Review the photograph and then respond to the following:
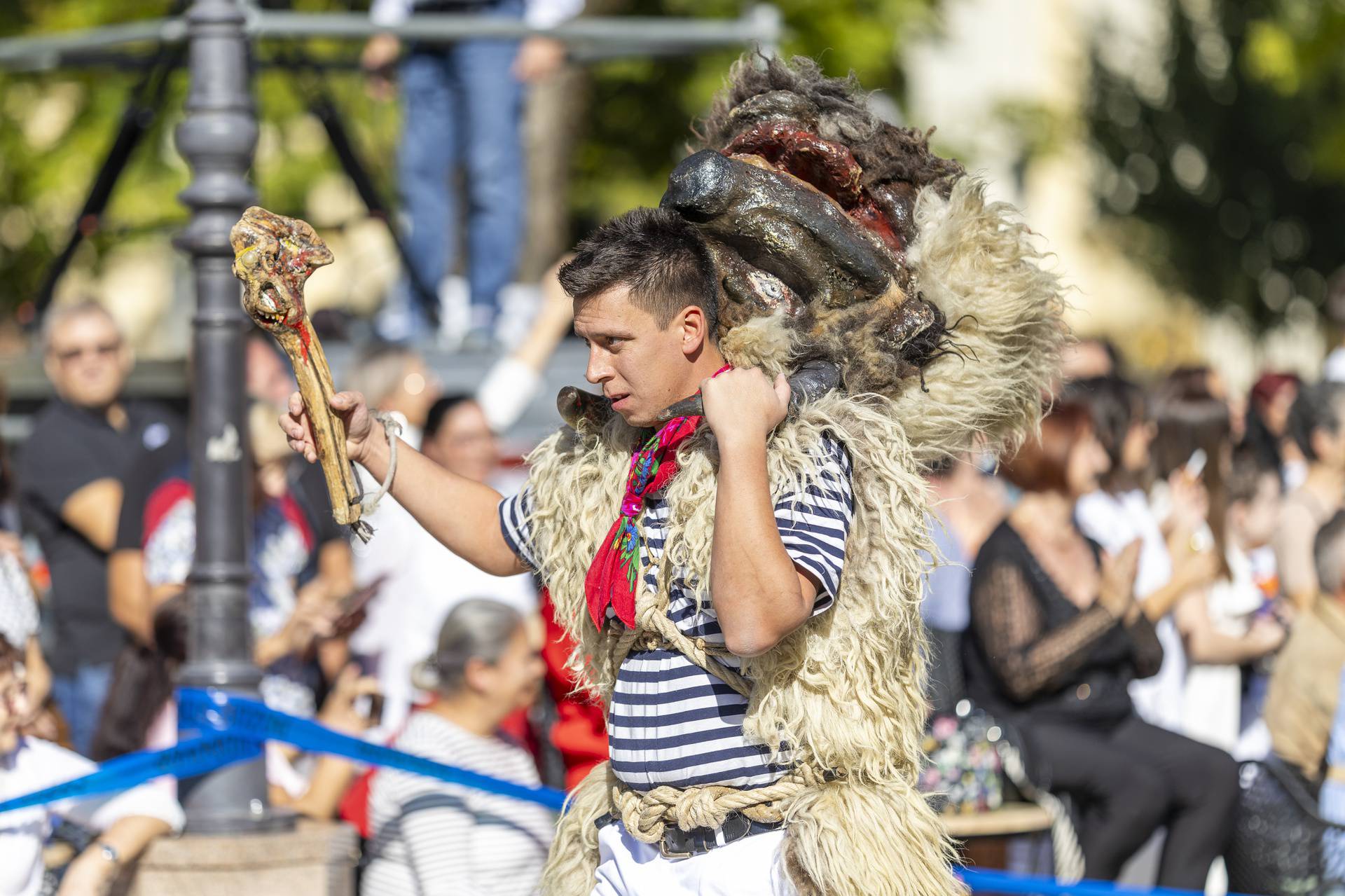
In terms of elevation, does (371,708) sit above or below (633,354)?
above

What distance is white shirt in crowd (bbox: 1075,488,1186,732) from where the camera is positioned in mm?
5777

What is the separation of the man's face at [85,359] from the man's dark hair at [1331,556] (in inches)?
152

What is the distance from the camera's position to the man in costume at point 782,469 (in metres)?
2.79

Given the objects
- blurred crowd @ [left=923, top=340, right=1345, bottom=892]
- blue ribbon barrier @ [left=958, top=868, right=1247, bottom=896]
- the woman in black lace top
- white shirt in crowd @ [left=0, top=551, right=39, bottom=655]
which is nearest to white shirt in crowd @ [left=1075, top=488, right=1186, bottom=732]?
blurred crowd @ [left=923, top=340, right=1345, bottom=892]

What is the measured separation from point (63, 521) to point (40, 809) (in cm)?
168

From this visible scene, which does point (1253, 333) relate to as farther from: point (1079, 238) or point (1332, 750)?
point (1332, 750)

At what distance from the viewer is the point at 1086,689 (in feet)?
16.2

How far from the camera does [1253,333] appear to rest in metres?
22.2

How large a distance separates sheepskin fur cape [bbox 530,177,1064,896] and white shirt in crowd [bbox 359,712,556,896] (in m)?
1.19

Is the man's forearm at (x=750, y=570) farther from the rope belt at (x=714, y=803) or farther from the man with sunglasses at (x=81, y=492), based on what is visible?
the man with sunglasses at (x=81, y=492)

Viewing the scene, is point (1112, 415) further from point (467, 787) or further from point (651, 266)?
point (651, 266)

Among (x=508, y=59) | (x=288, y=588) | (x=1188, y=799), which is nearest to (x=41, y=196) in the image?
(x=508, y=59)

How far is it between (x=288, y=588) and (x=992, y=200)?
290 cm

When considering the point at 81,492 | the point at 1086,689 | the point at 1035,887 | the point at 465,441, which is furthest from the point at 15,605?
→ the point at 1086,689
